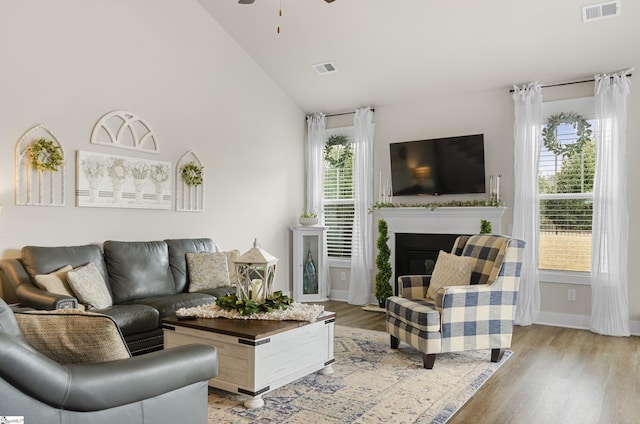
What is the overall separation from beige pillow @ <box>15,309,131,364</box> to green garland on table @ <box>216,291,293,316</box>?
171 cm

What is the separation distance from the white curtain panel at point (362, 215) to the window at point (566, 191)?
220cm

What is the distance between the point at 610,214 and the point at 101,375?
5.16m

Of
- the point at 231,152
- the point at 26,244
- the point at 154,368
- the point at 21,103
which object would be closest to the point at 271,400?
the point at 154,368

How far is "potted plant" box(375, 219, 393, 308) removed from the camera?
651 centimetres

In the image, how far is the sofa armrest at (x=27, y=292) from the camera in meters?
3.44

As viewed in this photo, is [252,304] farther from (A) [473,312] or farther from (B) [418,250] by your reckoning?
(B) [418,250]

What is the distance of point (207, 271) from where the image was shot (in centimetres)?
515

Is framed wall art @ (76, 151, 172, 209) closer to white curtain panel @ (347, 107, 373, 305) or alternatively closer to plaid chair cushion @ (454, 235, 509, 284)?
white curtain panel @ (347, 107, 373, 305)

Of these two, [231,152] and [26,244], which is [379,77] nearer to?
[231,152]

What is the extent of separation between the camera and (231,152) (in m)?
6.24

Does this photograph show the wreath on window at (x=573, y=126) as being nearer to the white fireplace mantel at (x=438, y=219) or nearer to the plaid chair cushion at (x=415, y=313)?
the white fireplace mantel at (x=438, y=219)

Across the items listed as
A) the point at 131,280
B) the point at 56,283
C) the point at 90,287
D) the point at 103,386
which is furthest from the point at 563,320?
the point at 103,386

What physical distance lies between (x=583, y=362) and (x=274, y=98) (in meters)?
4.88

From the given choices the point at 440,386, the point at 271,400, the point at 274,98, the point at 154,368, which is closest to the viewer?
the point at 154,368
